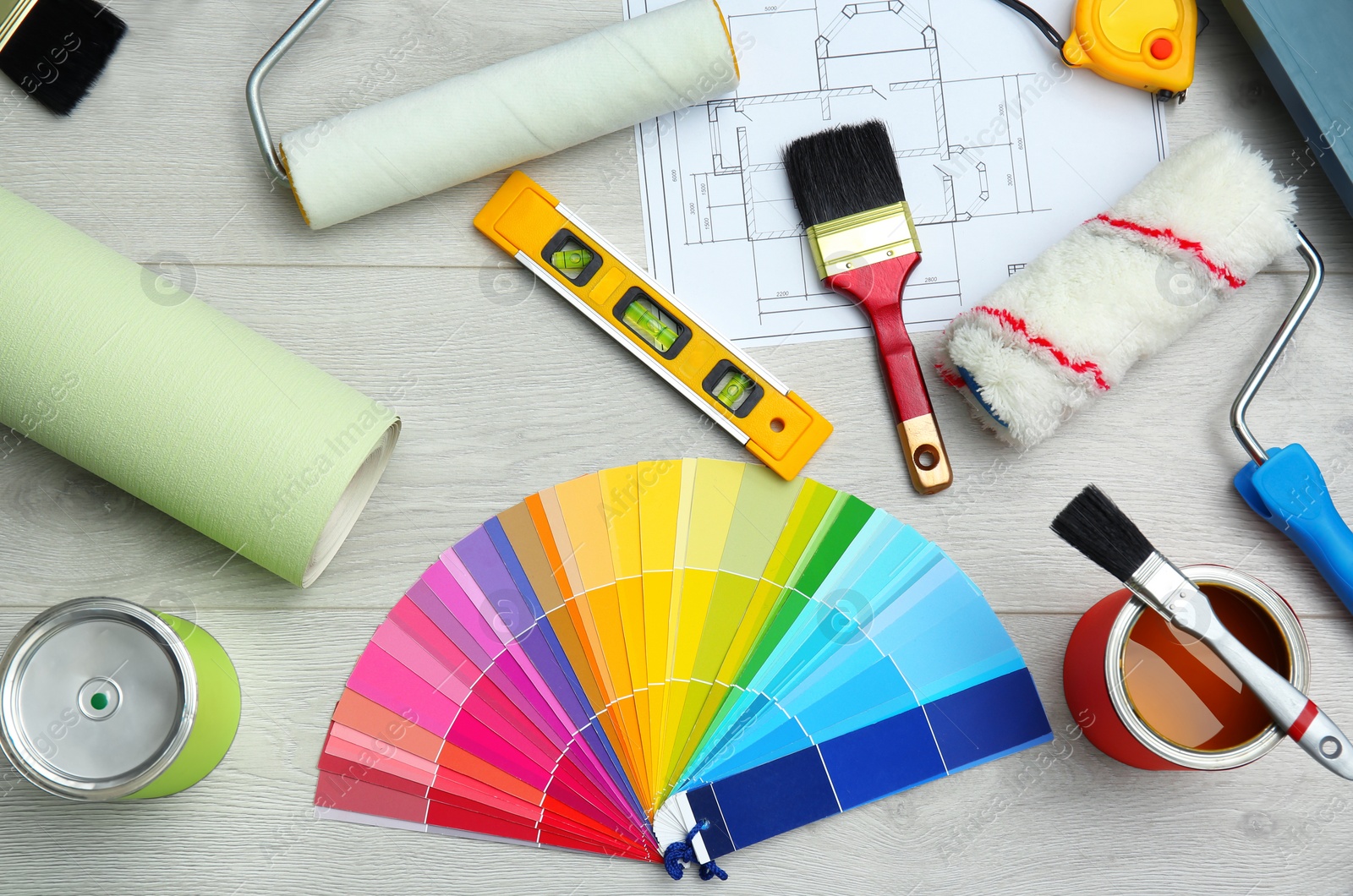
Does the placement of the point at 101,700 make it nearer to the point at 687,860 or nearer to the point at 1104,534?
the point at 687,860

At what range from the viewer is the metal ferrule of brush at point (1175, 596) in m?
0.49

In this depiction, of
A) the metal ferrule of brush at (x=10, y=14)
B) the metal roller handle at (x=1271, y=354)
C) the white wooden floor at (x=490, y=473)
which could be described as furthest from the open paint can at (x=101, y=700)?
the metal roller handle at (x=1271, y=354)

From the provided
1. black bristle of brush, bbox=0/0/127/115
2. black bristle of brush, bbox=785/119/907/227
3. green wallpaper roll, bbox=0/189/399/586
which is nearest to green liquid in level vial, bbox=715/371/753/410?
black bristle of brush, bbox=785/119/907/227

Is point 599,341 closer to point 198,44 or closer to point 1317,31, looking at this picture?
point 198,44

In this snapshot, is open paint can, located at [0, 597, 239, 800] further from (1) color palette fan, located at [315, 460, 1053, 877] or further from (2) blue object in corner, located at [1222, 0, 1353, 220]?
(2) blue object in corner, located at [1222, 0, 1353, 220]

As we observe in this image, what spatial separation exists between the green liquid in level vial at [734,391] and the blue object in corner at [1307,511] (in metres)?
0.34

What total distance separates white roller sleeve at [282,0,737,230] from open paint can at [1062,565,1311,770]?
433 millimetres

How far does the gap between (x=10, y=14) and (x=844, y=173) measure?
0.55 meters

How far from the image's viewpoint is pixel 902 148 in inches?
25.0

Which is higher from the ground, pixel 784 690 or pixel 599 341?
pixel 599 341

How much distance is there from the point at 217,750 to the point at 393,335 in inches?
11.4

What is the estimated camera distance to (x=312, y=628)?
1.98ft

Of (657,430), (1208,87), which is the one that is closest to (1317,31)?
(1208,87)

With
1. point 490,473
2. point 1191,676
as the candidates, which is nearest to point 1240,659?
point 1191,676
